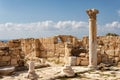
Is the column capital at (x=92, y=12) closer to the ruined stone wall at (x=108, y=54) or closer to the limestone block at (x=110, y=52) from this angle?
the ruined stone wall at (x=108, y=54)

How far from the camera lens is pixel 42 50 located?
2461cm

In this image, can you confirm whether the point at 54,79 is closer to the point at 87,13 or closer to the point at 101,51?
the point at 87,13

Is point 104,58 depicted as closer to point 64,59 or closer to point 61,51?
point 64,59

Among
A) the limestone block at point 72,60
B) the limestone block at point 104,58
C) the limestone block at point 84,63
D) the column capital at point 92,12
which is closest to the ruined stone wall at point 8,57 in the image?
the limestone block at point 72,60

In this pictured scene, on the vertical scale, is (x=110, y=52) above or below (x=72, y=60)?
above

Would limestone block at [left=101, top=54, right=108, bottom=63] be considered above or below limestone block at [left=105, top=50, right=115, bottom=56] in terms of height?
below

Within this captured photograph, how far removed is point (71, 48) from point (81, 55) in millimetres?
1453

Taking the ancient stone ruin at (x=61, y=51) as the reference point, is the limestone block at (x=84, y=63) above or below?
below

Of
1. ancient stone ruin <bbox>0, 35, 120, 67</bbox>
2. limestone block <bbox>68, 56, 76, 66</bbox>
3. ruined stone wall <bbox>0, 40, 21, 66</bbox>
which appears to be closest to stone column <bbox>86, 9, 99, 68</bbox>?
ancient stone ruin <bbox>0, 35, 120, 67</bbox>

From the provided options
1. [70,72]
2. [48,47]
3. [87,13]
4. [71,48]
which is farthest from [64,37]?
[70,72]

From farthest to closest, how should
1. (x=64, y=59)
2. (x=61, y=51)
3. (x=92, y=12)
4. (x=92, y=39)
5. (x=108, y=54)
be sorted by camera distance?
(x=61, y=51) → (x=64, y=59) → (x=108, y=54) → (x=92, y=39) → (x=92, y=12)

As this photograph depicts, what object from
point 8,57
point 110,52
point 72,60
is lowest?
point 72,60

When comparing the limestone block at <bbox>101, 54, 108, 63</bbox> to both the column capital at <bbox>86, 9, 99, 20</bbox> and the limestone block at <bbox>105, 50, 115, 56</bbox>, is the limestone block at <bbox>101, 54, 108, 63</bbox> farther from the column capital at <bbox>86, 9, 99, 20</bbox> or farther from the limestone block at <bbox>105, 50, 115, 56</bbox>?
the column capital at <bbox>86, 9, 99, 20</bbox>

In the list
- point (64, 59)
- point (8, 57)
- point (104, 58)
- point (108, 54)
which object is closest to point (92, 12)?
point (104, 58)
